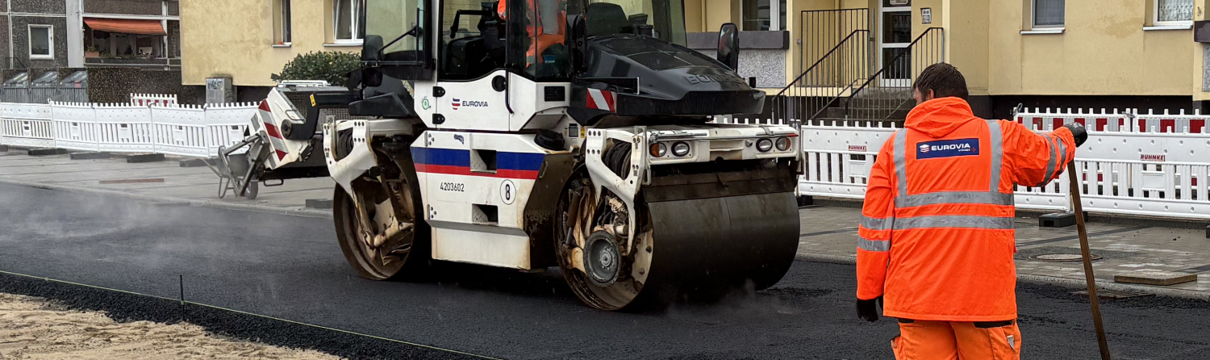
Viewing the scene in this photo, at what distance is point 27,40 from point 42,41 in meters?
0.87

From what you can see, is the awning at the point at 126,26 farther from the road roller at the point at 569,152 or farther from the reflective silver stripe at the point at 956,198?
the reflective silver stripe at the point at 956,198

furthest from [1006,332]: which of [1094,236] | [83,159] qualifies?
[83,159]

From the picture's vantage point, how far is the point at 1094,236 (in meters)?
12.2

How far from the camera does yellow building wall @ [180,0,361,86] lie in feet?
93.5

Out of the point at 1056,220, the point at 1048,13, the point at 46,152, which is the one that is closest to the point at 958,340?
the point at 1056,220

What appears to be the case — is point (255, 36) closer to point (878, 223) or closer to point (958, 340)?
point (878, 223)

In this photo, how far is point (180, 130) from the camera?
74.3ft

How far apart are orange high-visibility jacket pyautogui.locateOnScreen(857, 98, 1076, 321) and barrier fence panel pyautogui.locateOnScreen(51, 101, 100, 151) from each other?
854 inches

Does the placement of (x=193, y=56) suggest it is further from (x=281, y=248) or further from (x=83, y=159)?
(x=281, y=248)

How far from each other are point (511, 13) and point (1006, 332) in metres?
4.83

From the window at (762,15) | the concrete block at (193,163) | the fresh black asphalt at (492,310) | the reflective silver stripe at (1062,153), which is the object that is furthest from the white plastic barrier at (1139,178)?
the concrete block at (193,163)

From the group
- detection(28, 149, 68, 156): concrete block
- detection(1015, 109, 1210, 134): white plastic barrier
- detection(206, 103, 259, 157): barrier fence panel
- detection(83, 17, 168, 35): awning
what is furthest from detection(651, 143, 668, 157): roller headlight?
detection(83, 17, 168, 35): awning

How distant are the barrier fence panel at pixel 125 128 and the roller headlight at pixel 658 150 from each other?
16.7 metres

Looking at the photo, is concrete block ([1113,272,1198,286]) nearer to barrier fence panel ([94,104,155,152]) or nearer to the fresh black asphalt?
the fresh black asphalt
